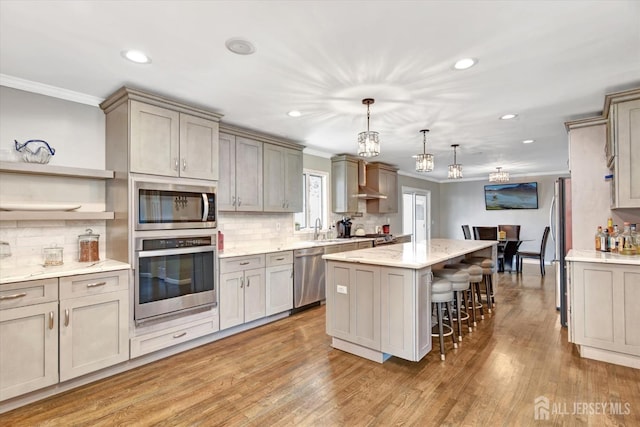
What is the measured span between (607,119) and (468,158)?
308 centimetres

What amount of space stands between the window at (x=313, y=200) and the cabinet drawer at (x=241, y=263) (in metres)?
1.51

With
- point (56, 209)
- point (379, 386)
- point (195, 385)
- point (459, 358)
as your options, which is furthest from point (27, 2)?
point (459, 358)

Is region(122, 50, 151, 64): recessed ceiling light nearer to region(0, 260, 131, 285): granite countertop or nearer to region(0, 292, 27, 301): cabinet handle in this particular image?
region(0, 260, 131, 285): granite countertop

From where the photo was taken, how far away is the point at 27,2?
1737 millimetres

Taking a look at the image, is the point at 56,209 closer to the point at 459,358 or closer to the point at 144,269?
the point at 144,269

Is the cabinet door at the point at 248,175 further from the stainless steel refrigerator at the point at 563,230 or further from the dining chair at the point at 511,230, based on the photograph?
the dining chair at the point at 511,230

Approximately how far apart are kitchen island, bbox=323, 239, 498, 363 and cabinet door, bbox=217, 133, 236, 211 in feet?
4.97

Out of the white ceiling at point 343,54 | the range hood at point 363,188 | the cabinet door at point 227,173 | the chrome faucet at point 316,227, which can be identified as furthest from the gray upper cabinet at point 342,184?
the cabinet door at point 227,173

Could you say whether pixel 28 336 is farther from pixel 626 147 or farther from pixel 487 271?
pixel 626 147

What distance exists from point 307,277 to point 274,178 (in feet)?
4.67

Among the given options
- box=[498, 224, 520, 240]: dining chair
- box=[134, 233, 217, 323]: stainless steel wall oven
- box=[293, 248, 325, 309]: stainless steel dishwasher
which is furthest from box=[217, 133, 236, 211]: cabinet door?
box=[498, 224, 520, 240]: dining chair

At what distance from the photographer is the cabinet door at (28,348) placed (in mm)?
2170

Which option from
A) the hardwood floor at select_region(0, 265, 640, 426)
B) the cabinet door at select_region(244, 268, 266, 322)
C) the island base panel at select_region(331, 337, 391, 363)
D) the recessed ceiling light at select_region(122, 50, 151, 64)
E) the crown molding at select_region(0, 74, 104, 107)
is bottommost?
the hardwood floor at select_region(0, 265, 640, 426)

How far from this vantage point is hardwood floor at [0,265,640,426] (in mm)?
2086
